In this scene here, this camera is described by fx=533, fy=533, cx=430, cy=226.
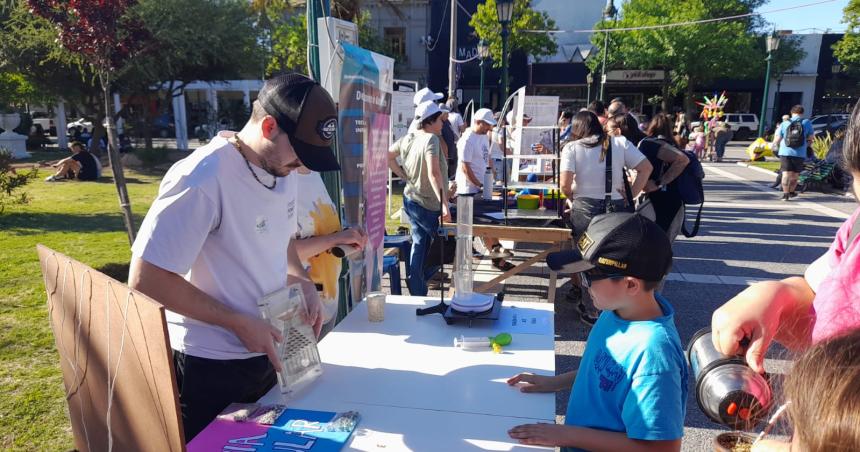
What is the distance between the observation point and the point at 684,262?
259 inches

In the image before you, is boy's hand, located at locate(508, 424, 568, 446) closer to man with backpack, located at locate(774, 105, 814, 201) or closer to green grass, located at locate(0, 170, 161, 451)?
green grass, located at locate(0, 170, 161, 451)

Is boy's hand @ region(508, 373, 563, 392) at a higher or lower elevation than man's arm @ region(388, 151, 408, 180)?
lower

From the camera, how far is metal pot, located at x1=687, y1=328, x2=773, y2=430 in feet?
4.08

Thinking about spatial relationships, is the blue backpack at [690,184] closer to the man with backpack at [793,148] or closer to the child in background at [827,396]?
the child in background at [827,396]

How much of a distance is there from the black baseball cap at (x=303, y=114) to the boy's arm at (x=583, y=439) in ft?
3.28

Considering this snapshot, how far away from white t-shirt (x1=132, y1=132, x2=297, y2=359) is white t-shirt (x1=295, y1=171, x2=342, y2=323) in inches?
33.4

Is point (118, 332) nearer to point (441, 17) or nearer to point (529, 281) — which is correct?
point (529, 281)

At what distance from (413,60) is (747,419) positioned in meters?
33.0

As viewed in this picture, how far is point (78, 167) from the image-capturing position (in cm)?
1285

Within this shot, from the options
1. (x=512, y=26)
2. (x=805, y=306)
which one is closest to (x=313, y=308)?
(x=805, y=306)

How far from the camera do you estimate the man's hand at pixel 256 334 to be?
1608mm

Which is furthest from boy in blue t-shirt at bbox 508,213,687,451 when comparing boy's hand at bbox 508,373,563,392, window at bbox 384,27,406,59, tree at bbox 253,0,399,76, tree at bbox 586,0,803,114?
window at bbox 384,27,406,59

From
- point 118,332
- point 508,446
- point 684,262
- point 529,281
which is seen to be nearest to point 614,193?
point 529,281

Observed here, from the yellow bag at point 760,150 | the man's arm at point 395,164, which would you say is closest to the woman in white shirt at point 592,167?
the man's arm at point 395,164
